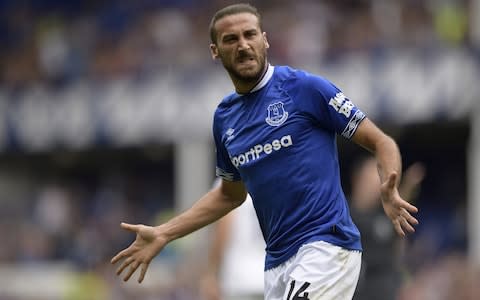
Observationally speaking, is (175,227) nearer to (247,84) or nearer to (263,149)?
(263,149)

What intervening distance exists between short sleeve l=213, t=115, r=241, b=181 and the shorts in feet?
2.29

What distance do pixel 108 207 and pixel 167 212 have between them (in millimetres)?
1384

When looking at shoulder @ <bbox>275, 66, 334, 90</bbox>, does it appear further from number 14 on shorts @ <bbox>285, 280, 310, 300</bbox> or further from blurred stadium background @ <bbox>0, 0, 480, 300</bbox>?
blurred stadium background @ <bbox>0, 0, 480, 300</bbox>

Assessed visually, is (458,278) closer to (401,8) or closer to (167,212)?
(401,8)

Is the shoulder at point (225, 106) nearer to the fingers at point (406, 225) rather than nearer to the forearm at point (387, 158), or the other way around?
the forearm at point (387, 158)

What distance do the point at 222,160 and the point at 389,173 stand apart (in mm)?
1261

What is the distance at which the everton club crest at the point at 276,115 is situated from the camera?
6.12 meters

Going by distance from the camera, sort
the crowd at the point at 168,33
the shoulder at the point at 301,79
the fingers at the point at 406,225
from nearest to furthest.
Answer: the fingers at the point at 406,225 → the shoulder at the point at 301,79 → the crowd at the point at 168,33

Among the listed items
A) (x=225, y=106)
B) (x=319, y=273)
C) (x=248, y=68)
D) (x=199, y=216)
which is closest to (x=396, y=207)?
(x=319, y=273)

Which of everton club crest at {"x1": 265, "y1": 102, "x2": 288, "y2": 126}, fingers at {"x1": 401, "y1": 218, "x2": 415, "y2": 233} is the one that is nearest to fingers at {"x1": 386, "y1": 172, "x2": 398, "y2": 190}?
fingers at {"x1": 401, "y1": 218, "x2": 415, "y2": 233}

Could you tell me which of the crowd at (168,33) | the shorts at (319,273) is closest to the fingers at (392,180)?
the shorts at (319,273)

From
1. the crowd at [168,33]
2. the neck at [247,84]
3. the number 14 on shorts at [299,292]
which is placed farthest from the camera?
the crowd at [168,33]

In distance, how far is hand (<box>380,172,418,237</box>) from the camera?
217 inches

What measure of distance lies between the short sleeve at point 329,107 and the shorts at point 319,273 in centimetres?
57
